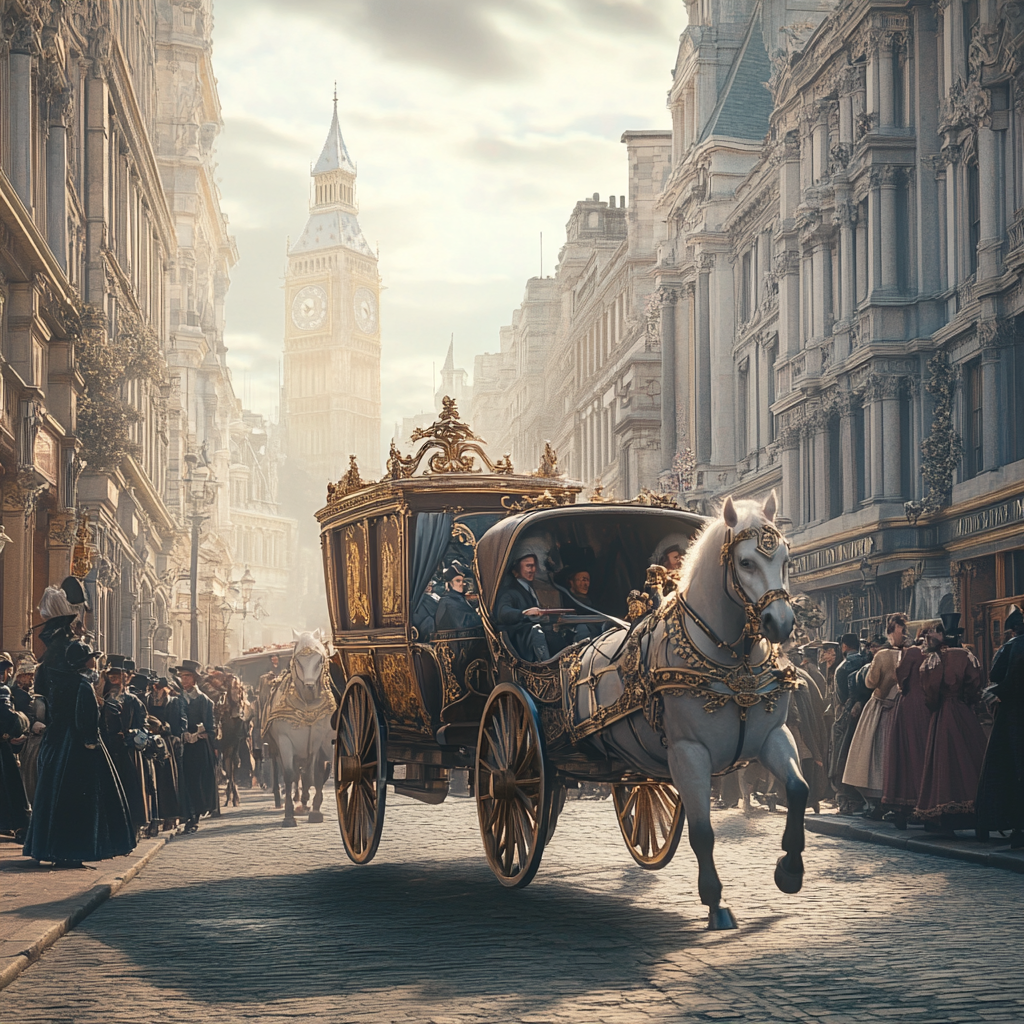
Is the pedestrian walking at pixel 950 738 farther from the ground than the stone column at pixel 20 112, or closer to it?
closer to it

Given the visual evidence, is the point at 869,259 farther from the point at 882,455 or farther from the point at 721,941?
the point at 721,941

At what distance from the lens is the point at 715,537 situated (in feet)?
28.9

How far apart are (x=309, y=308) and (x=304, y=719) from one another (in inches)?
7051

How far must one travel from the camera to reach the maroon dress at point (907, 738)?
15.0 meters

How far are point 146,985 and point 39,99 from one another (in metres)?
19.3

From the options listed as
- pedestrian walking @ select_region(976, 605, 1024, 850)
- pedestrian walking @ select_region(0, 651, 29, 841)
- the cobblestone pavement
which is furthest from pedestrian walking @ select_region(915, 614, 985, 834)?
pedestrian walking @ select_region(0, 651, 29, 841)

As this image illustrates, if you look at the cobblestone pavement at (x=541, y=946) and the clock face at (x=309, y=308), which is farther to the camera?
the clock face at (x=309, y=308)

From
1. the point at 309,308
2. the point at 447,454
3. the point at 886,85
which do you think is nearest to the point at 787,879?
the point at 447,454

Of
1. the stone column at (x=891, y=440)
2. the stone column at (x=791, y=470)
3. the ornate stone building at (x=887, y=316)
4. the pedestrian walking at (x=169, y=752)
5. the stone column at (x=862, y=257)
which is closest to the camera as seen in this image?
the pedestrian walking at (x=169, y=752)

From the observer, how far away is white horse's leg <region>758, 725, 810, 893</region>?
8.49 metres

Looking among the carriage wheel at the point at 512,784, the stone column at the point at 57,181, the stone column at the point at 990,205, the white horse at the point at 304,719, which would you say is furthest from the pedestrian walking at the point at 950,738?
the stone column at the point at 57,181

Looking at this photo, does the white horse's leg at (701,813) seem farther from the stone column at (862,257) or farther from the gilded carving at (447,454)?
the stone column at (862,257)

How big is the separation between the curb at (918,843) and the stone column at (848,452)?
18928mm

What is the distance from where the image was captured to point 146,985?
752 centimetres
